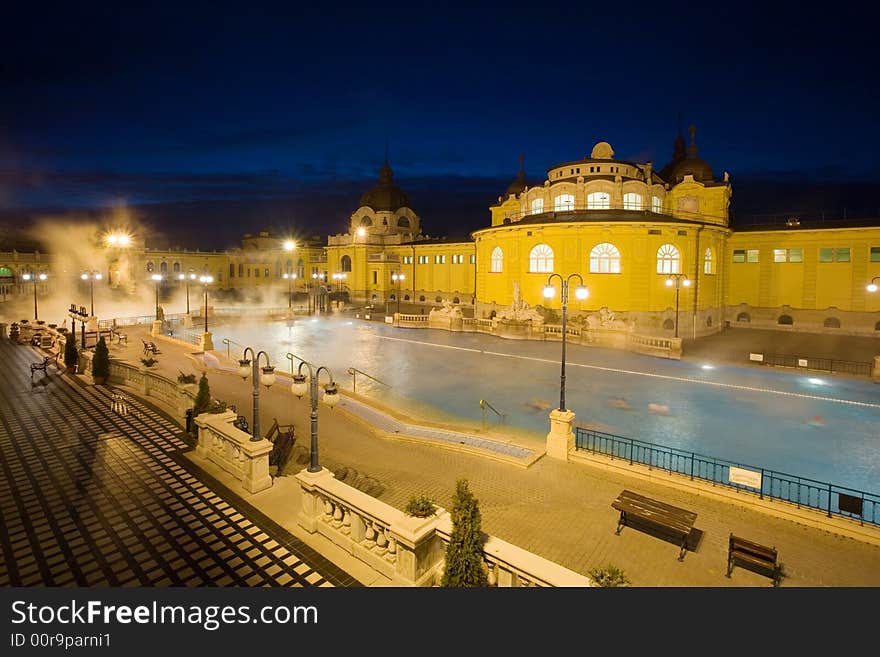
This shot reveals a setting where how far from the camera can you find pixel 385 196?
7262 cm

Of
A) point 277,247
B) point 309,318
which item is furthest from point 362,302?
point 277,247

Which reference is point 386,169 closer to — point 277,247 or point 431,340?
point 277,247

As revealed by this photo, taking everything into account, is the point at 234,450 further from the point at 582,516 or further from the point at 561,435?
the point at 561,435

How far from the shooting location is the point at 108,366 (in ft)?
64.8

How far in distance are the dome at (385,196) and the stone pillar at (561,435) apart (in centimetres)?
6246

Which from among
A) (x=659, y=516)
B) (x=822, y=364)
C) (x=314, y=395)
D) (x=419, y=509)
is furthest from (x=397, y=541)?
(x=822, y=364)

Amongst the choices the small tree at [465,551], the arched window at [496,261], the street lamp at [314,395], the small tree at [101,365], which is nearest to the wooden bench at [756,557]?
the small tree at [465,551]

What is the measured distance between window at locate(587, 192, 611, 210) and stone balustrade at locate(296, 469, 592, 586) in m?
41.3

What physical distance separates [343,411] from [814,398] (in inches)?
796

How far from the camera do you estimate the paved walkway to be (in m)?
8.34

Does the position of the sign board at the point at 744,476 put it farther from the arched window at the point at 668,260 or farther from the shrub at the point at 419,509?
the arched window at the point at 668,260

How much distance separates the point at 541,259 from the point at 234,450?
36094 millimetres

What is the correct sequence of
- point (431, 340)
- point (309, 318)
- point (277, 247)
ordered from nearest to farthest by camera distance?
1. point (431, 340)
2. point (309, 318)
3. point (277, 247)

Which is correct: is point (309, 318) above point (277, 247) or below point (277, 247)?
below
